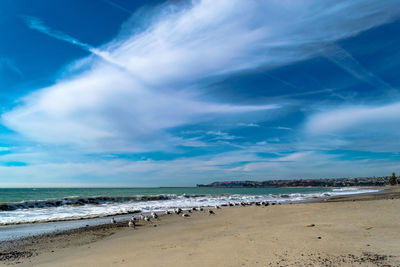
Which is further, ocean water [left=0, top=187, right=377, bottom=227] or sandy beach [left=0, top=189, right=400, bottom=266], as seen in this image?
ocean water [left=0, top=187, right=377, bottom=227]

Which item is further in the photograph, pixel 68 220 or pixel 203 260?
pixel 68 220

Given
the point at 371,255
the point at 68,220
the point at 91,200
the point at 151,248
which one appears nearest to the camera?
the point at 371,255

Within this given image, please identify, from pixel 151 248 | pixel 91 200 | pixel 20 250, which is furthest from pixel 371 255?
pixel 91 200

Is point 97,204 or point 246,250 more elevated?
point 246,250

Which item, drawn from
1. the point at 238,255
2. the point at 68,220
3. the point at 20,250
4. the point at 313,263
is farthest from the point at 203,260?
the point at 68,220

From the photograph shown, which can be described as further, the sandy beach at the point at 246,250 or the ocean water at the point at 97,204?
the ocean water at the point at 97,204

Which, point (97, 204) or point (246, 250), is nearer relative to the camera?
point (246, 250)

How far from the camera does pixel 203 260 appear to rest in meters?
6.41

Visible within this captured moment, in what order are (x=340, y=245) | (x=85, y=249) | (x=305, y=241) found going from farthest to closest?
(x=85, y=249)
(x=305, y=241)
(x=340, y=245)

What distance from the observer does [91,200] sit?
36875 mm

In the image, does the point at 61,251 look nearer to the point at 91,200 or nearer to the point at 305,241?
the point at 305,241

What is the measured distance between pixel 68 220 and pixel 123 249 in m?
11.0

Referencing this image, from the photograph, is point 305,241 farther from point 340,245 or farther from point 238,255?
point 238,255

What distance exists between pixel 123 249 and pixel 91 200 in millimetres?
31278
